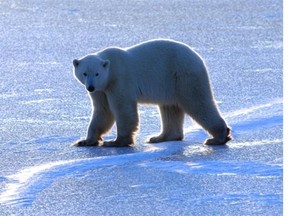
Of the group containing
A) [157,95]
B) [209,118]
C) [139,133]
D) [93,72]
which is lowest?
[139,133]

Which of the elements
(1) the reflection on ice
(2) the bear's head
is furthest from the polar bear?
(1) the reflection on ice

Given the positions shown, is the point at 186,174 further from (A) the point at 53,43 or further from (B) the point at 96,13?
(B) the point at 96,13

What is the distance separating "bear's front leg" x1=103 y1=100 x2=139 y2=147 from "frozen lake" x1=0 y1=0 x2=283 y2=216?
11 centimetres

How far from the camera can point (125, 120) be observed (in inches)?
257

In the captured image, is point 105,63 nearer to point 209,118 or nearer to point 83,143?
point 83,143

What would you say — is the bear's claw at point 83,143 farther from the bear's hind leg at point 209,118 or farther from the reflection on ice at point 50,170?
the bear's hind leg at point 209,118

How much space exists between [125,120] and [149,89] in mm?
297

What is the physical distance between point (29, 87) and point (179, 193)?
3.83 m

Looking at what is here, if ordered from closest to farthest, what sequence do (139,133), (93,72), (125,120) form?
(93,72), (125,120), (139,133)

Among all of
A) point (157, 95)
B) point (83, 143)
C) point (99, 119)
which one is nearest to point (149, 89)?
point (157, 95)

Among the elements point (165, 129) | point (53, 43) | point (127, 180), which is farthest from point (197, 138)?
point (53, 43)

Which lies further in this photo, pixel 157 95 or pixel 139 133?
pixel 139 133

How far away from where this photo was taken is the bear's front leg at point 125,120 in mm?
6469

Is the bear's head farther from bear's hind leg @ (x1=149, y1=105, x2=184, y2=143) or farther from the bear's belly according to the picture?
bear's hind leg @ (x1=149, y1=105, x2=184, y2=143)
